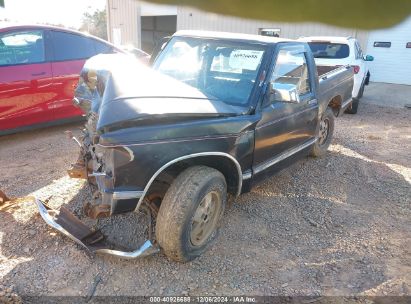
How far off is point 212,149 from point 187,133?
298 mm

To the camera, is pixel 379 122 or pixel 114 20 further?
pixel 379 122

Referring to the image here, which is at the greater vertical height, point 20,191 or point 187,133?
point 187,133

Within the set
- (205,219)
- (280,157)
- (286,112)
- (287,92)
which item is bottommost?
(205,219)

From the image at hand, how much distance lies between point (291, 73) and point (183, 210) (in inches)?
82.8

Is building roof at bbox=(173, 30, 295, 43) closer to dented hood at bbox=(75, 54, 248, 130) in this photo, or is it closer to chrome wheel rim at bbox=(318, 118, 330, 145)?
dented hood at bbox=(75, 54, 248, 130)

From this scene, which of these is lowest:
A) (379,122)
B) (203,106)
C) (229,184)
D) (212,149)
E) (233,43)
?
(379,122)

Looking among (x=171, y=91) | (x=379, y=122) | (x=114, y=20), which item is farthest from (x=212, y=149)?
(x=379, y=122)

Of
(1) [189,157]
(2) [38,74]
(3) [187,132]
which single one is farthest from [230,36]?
(2) [38,74]

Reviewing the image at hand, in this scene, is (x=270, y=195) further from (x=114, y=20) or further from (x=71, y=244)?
(x=114, y=20)

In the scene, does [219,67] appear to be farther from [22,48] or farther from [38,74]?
[22,48]

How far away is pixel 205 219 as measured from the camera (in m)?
3.12

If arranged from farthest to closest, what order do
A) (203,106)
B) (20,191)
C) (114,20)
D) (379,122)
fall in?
1. (379,122)
2. (20,191)
3. (203,106)
4. (114,20)

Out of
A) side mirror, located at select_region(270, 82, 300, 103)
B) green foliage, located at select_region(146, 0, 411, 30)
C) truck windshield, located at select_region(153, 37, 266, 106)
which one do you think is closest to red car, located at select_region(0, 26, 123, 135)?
truck windshield, located at select_region(153, 37, 266, 106)

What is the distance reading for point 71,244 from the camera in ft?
10.1
